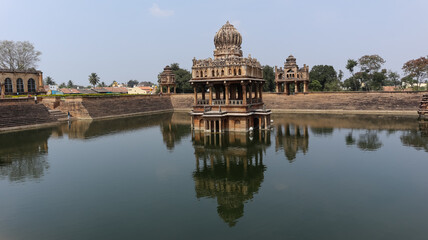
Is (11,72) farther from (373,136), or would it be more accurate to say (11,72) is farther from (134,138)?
(373,136)

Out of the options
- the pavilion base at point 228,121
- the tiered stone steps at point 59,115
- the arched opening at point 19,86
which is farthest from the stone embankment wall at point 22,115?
the pavilion base at point 228,121

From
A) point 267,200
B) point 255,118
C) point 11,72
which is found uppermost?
point 11,72

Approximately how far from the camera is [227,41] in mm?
30438

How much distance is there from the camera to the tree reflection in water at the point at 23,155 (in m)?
16.5

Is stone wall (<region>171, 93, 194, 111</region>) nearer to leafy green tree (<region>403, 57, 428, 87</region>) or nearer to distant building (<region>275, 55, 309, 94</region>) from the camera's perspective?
distant building (<region>275, 55, 309, 94</region>)

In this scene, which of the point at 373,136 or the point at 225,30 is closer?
the point at 373,136

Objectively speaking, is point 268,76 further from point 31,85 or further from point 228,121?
point 31,85

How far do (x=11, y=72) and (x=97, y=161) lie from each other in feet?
134

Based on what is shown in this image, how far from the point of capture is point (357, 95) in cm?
4744

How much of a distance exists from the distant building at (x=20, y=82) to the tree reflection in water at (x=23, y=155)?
868 inches

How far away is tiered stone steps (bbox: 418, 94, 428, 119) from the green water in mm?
17320

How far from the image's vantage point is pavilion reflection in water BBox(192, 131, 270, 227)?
40.0 ft

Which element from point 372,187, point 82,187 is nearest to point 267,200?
point 372,187

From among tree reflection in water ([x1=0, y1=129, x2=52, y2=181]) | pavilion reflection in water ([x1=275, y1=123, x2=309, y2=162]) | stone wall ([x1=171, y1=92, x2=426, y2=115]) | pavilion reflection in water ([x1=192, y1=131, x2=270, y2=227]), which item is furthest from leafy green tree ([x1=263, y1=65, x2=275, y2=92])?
tree reflection in water ([x1=0, y1=129, x2=52, y2=181])
